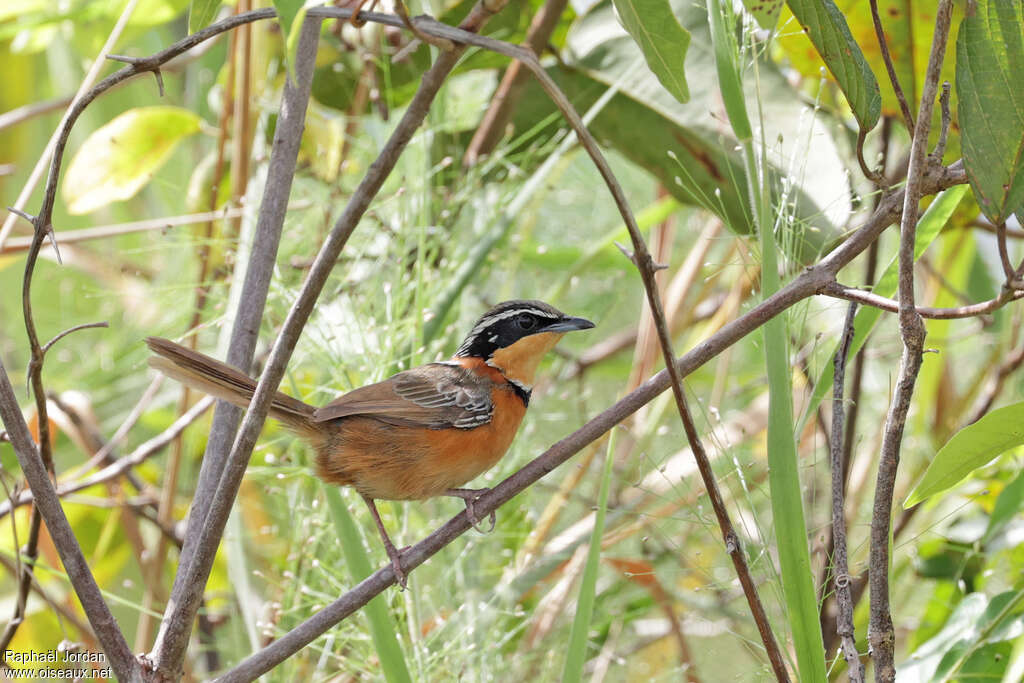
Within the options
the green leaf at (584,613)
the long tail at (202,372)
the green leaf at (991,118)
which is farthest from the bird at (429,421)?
the green leaf at (991,118)

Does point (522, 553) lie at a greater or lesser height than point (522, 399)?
lesser

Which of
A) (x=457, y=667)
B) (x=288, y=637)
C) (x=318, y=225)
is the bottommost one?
(x=457, y=667)

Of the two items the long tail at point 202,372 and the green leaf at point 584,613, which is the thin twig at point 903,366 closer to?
the green leaf at point 584,613

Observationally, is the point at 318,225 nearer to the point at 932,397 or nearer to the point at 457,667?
the point at 457,667

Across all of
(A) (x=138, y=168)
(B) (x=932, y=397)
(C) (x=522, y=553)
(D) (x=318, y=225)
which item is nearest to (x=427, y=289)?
(D) (x=318, y=225)

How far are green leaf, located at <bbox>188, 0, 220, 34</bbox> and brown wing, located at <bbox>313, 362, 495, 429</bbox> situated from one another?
3.65 feet

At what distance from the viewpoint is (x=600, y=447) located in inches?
136

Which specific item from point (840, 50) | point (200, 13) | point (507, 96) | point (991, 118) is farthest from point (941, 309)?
point (507, 96)

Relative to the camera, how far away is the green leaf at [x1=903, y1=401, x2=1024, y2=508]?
1.38 meters

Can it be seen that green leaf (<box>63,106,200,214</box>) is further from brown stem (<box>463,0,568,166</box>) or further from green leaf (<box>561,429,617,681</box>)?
green leaf (<box>561,429,617,681</box>)

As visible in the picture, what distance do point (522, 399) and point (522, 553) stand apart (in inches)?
19.4

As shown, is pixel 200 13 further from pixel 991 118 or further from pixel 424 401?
pixel 424 401

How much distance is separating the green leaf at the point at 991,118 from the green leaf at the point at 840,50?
0.14m

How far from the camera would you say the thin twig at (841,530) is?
1.43 m
